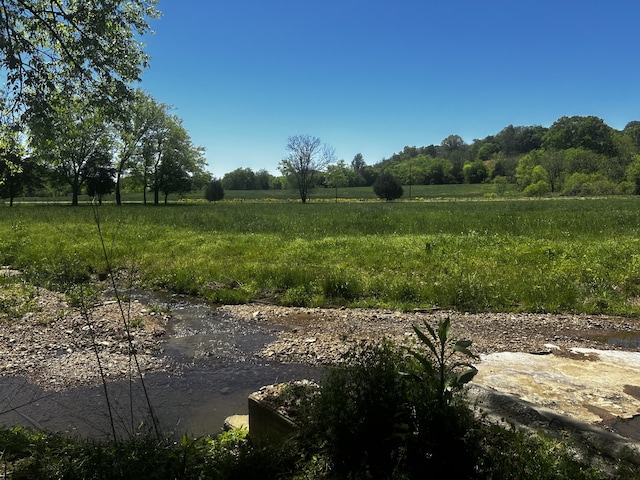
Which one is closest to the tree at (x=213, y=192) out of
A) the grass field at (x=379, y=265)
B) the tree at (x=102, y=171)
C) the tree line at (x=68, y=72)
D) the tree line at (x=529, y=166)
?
the tree line at (x=529, y=166)

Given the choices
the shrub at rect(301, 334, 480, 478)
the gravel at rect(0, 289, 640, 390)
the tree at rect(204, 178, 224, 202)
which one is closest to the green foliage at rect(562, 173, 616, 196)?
the tree at rect(204, 178, 224, 202)

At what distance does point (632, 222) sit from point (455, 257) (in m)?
14.8

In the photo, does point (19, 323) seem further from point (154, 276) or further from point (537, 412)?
point (537, 412)

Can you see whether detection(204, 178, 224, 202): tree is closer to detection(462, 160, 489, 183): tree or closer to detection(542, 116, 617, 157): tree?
detection(462, 160, 489, 183): tree

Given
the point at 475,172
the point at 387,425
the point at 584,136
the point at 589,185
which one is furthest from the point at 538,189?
the point at 387,425

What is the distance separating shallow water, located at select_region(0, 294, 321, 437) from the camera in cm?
533

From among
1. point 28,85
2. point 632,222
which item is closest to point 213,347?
point 28,85

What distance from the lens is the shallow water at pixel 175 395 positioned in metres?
5.33

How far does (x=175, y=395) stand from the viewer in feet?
20.5

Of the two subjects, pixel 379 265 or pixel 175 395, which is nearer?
pixel 175 395

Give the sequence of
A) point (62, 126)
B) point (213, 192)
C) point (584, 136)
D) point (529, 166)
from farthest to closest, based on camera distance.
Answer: point (584, 136) < point (529, 166) < point (213, 192) < point (62, 126)

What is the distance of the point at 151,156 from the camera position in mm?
65500

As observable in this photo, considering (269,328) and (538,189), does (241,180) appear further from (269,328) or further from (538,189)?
(269,328)

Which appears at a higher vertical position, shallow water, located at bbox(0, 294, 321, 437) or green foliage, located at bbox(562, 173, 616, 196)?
green foliage, located at bbox(562, 173, 616, 196)
